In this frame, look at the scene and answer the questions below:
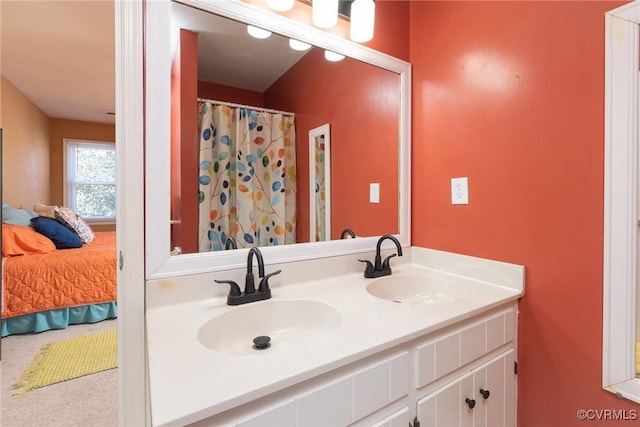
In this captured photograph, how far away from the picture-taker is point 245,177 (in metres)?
1.28

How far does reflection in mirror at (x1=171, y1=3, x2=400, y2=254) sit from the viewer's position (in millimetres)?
1084

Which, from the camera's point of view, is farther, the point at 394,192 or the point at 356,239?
the point at 394,192

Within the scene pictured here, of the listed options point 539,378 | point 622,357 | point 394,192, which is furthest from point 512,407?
point 394,192

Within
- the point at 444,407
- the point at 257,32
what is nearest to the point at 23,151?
the point at 257,32

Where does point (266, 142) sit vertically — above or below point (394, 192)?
above

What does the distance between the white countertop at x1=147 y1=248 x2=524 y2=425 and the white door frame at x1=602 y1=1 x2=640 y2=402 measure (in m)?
0.26

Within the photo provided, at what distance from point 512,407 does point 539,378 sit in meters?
0.16

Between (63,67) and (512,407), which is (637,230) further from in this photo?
(63,67)

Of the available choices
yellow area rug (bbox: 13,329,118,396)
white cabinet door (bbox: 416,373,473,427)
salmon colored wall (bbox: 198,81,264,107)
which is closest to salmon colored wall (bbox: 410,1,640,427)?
white cabinet door (bbox: 416,373,473,427)

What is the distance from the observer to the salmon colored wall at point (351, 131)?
1.38 meters

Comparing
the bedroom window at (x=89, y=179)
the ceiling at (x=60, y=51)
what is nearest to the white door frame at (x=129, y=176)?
the ceiling at (x=60, y=51)

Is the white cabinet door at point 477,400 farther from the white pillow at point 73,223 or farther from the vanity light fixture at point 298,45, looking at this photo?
the white pillow at point 73,223

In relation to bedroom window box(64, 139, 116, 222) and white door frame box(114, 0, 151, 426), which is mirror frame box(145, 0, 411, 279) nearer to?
white door frame box(114, 0, 151, 426)

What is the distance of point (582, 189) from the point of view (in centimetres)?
96
